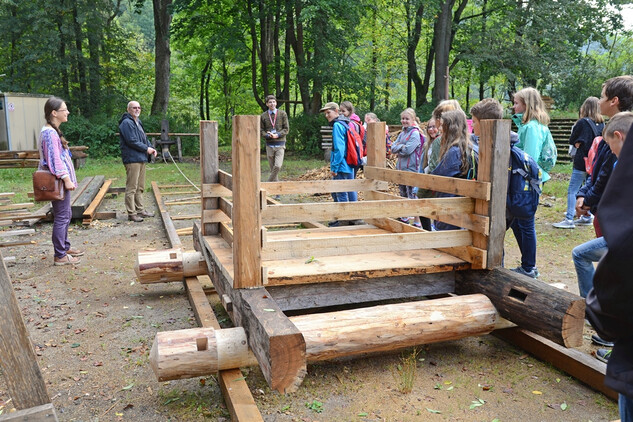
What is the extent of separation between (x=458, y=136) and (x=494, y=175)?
34.7 inches

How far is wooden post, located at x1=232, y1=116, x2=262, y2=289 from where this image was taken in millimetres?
3584

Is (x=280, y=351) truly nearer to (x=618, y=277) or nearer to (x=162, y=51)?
(x=618, y=277)

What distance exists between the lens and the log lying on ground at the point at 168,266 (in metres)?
5.34

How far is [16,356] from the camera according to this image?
2432 mm

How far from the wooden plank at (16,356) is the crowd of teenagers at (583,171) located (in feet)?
7.65

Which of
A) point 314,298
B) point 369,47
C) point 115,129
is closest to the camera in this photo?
point 314,298

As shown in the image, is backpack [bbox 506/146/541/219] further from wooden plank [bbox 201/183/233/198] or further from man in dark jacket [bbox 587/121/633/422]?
man in dark jacket [bbox 587/121/633/422]

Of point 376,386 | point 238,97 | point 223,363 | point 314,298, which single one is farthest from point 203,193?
point 238,97

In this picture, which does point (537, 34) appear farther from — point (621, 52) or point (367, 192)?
point (621, 52)

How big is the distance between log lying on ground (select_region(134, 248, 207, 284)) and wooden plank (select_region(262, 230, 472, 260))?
63.2 inches

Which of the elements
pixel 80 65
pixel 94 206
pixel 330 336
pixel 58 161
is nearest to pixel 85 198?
pixel 94 206

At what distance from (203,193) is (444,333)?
8.59 feet

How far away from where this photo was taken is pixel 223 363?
11.3 feet

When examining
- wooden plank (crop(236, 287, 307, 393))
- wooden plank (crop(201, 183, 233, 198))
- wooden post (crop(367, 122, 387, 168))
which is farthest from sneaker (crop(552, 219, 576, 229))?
wooden plank (crop(236, 287, 307, 393))
